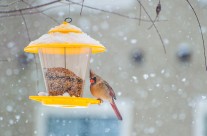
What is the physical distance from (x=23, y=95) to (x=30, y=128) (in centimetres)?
52

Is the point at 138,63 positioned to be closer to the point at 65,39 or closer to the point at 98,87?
the point at 98,87

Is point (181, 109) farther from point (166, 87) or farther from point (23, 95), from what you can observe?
point (23, 95)

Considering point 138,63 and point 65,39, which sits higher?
point 138,63

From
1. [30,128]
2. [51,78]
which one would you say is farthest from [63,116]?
[51,78]

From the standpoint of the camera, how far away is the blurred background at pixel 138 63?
285 inches

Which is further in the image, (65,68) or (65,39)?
(65,68)

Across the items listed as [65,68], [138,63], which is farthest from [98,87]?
[138,63]

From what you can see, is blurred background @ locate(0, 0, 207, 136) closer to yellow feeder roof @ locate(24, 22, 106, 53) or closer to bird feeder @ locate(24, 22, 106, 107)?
bird feeder @ locate(24, 22, 106, 107)

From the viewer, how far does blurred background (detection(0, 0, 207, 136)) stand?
7.24 m

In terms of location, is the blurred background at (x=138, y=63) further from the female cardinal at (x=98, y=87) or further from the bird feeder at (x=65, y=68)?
the bird feeder at (x=65, y=68)

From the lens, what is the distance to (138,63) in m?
7.25

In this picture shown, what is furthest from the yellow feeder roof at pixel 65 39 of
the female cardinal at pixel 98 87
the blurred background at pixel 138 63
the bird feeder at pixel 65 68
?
the blurred background at pixel 138 63

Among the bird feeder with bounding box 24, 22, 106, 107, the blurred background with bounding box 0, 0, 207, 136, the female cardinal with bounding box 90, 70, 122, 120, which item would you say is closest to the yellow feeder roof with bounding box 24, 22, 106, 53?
the bird feeder with bounding box 24, 22, 106, 107

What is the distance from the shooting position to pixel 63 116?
765 cm
